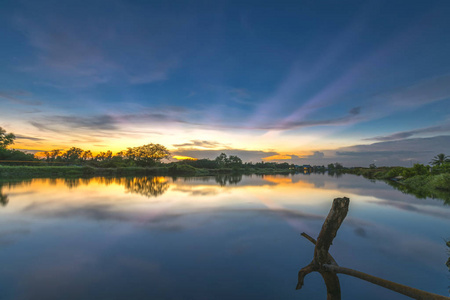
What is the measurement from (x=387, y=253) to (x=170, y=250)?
756 centimetres

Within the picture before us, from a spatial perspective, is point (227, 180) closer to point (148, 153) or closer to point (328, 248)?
point (328, 248)

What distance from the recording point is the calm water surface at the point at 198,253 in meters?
4.65

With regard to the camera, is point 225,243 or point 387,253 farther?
point 225,243

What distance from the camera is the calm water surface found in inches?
183

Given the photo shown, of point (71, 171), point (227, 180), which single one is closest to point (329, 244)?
point (227, 180)

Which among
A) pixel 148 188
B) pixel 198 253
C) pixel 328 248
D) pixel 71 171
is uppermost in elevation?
pixel 328 248

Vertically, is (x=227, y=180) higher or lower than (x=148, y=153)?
lower

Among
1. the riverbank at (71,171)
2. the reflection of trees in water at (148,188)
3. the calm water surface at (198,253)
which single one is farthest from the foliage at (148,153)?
the calm water surface at (198,253)

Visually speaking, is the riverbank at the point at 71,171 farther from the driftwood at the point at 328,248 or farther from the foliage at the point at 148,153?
the driftwood at the point at 328,248

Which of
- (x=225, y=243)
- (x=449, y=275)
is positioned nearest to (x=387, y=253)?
(x=449, y=275)

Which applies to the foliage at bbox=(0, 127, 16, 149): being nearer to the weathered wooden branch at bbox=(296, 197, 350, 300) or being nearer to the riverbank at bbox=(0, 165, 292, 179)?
the riverbank at bbox=(0, 165, 292, 179)

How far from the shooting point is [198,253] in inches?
253

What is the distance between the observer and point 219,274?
5.21 m

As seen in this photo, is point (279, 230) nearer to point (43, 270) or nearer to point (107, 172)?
point (43, 270)
